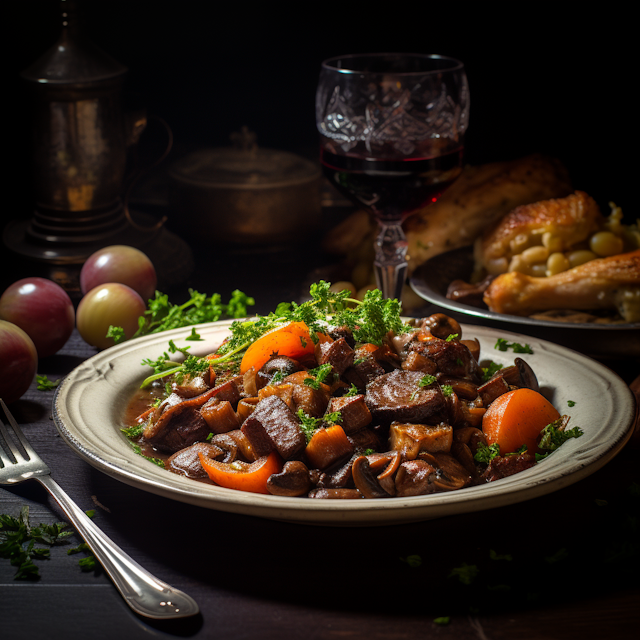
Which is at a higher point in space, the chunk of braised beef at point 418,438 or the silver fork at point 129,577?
the chunk of braised beef at point 418,438

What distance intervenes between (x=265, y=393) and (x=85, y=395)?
1.29 ft

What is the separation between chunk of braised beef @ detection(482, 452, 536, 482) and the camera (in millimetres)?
1321

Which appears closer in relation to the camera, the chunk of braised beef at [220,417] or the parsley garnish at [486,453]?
the parsley garnish at [486,453]


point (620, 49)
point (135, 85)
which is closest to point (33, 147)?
point (135, 85)

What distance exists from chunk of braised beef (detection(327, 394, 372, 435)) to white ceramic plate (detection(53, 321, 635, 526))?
230mm

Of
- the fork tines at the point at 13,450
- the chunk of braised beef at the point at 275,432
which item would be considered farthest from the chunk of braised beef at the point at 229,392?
the fork tines at the point at 13,450

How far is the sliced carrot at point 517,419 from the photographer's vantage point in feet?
4.67

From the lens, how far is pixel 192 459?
1.39 metres

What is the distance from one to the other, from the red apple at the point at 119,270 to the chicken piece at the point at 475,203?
0.98 metres

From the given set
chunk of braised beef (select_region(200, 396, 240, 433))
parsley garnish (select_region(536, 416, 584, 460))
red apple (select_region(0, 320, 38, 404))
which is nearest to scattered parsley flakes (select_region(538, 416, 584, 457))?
parsley garnish (select_region(536, 416, 584, 460))

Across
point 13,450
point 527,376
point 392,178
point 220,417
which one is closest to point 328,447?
point 220,417

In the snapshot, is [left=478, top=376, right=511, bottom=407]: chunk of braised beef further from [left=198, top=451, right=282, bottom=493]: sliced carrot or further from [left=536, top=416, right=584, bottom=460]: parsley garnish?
[left=198, top=451, right=282, bottom=493]: sliced carrot

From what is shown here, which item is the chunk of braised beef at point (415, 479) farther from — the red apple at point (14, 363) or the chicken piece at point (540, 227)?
the chicken piece at point (540, 227)

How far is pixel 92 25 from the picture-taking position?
3.48 metres
